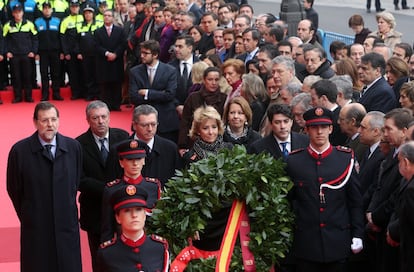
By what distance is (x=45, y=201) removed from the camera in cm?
812

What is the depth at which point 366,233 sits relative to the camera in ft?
25.8

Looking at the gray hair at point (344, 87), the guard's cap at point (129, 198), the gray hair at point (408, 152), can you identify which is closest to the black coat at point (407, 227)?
the gray hair at point (408, 152)

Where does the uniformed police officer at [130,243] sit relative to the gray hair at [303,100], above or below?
below

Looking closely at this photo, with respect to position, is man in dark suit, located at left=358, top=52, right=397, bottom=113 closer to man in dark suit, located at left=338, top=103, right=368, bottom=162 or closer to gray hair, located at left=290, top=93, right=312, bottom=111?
gray hair, located at left=290, top=93, right=312, bottom=111

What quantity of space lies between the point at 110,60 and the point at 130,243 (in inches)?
451

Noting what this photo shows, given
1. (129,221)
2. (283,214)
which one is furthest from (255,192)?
(129,221)

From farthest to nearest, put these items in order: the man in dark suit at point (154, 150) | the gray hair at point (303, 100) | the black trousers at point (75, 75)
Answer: the black trousers at point (75, 75) → the gray hair at point (303, 100) → the man in dark suit at point (154, 150)

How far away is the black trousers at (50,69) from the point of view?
1844 centimetres

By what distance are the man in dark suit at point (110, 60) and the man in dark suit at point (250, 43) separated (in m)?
5.06

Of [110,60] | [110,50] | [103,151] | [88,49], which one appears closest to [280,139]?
[103,151]

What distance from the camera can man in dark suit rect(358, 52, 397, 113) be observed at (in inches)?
387

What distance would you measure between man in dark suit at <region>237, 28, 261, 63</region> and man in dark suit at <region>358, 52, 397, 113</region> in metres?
2.68

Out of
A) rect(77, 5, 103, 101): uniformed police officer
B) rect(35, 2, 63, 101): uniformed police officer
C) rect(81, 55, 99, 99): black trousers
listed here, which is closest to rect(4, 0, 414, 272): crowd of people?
rect(77, 5, 103, 101): uniformed police officer

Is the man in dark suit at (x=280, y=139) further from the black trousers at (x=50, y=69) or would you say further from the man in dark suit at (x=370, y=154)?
the black trousers at (x=50, y=69)
